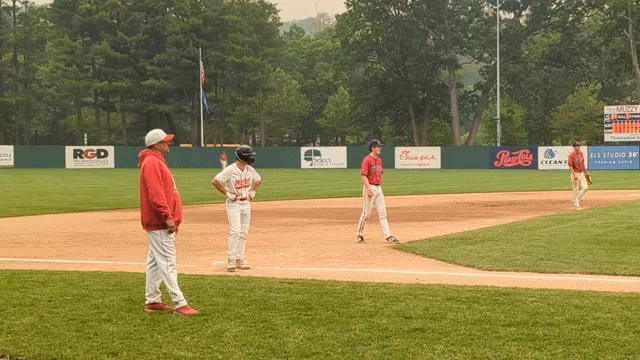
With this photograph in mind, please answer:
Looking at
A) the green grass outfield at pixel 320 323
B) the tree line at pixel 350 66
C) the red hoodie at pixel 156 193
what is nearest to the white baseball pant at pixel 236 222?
the green grass outfield at pixel 320 323

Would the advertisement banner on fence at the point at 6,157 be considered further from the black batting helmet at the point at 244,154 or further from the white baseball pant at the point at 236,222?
the black batting helmet at the point at 244,154

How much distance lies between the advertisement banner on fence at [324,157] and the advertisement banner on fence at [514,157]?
11.5 m

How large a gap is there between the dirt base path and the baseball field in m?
0.06

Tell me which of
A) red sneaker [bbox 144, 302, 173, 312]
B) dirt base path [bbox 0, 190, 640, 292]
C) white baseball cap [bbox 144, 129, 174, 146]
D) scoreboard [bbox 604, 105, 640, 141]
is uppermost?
scoreboard [bbox 604, 105, 640, 141]

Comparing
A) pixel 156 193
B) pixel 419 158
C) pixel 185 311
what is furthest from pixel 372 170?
pixel 419 158

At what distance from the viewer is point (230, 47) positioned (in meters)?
78.9

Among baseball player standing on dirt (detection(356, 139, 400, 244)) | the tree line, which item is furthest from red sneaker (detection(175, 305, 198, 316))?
the tree line

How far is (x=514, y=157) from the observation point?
54.2 meters

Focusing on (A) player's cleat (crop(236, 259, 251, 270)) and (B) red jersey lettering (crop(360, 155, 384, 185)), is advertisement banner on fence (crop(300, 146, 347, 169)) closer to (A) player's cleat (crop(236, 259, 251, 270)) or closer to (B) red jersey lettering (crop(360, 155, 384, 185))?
(B) red jersey lettering (crop(360, 155, 384, 185))

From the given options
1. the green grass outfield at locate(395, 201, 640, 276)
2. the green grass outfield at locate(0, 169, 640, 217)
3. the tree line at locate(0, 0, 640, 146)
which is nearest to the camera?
the green grass outfield at locate(395, 201, 640, 276)

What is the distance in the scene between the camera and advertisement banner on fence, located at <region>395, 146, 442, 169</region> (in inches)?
2219

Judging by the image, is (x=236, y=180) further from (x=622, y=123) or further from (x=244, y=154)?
(x=622, y=123)

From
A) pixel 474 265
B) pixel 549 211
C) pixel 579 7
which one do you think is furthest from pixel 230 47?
pixel 474 265

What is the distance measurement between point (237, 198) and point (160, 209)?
3.43 metres
